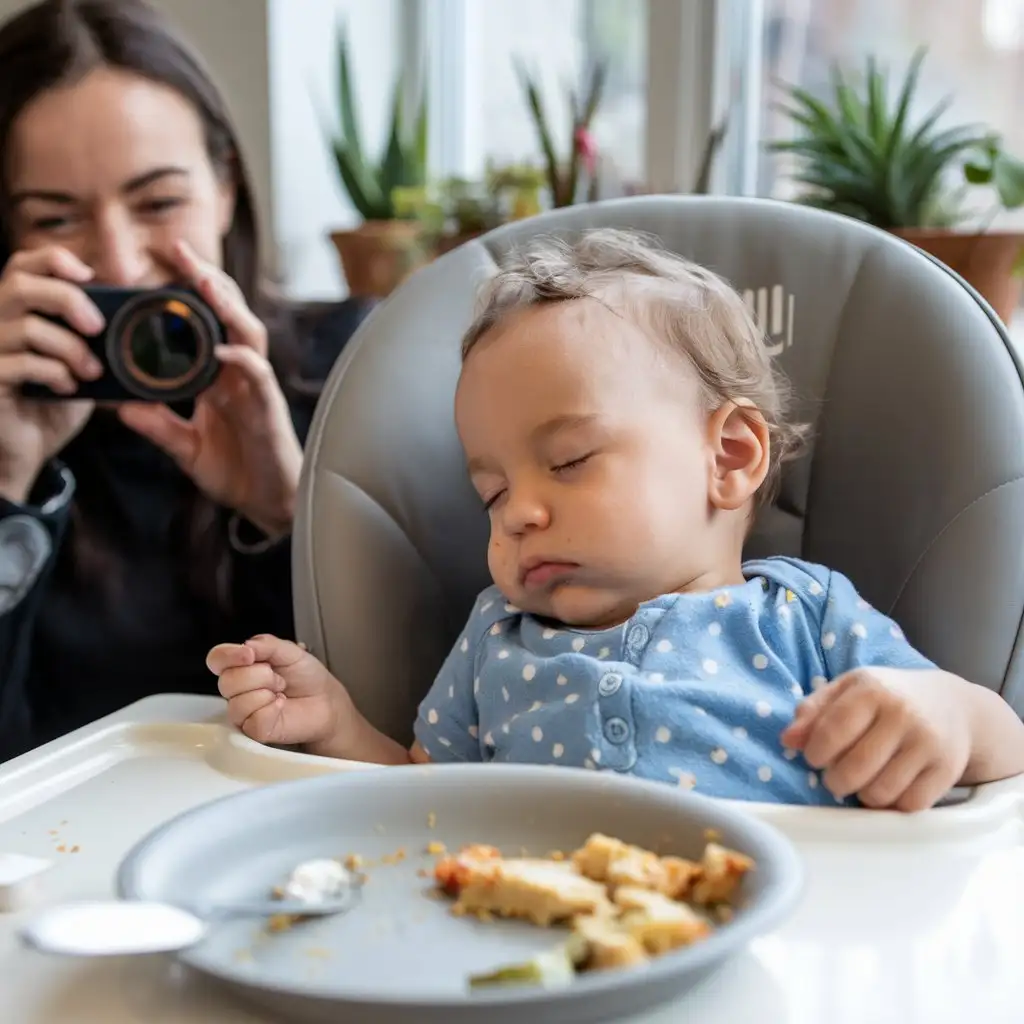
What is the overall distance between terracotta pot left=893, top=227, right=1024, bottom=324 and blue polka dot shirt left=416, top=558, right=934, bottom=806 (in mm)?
631

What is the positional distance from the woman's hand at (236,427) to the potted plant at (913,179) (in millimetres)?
700

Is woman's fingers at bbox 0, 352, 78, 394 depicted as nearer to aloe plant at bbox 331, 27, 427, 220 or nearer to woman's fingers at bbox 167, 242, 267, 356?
woman's fingers at bbox 167, 242, 267, 356

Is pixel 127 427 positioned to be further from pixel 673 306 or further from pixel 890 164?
pixel 890 164

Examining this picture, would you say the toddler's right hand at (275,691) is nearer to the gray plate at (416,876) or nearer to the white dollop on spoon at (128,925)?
the gray plate at (416,876)

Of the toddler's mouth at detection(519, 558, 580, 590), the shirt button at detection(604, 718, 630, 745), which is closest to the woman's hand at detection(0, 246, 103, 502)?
the toddler's mouth at detection(519, 558, 580, 590)

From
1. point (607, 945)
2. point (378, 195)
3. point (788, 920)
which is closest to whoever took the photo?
point (607, 945)

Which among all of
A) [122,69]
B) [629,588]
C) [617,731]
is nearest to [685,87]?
[122,69]

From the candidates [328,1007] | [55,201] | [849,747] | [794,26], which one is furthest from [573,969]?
[794,26]

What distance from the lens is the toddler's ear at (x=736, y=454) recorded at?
96 centimetres

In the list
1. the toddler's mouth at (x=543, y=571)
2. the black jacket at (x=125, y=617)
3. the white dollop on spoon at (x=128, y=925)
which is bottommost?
the black jacket at (x=125, y=617)

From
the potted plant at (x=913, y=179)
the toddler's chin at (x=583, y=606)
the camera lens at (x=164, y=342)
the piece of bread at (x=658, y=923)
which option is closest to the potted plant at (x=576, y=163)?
the potted plant at (x=913, y=179)

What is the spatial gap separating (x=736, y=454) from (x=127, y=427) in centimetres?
78

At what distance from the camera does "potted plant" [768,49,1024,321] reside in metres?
1.43

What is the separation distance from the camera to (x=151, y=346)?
119 cm
